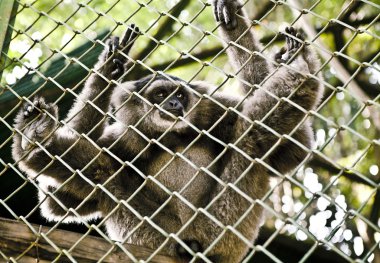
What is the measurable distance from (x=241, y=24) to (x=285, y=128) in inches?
47.7

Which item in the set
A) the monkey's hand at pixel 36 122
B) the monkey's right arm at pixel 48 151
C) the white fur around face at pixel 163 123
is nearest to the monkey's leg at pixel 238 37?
the white fur around face at pixel 163 123

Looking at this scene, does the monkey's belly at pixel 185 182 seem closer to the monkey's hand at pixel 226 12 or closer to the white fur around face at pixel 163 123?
the white fur around face at pixel 163 123

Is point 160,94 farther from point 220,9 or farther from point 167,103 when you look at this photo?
point 220,9

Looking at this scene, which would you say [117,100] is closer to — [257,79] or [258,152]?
[257,79]

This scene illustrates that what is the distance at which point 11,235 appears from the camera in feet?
11.2

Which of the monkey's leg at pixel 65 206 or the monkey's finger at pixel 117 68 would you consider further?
the monkey's leg at pixel 65 206

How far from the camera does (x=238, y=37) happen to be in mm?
4938

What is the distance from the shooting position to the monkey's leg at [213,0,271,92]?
4914mm

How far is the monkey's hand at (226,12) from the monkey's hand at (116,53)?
2.56 ft

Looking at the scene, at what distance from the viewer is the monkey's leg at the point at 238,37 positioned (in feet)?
16.1

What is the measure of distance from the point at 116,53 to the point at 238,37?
3.32ft

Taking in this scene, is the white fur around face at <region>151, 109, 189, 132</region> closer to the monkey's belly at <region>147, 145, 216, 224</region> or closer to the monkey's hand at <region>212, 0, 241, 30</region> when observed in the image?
the monkey's belly at <region>147, 145, 216, 224</region>

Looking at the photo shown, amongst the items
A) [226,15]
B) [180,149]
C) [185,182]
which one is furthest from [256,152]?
[226,15]

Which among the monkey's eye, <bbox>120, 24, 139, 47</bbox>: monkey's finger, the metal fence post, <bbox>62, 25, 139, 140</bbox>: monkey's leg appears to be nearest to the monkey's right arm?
<bbox>62, 25, 139, 140</bbox>: monkey's leg
